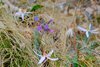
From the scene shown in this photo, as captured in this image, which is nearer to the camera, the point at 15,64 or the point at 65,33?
the point at 15,64

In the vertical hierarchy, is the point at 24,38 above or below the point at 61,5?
above

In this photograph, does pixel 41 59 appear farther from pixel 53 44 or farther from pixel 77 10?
pixel 77 10

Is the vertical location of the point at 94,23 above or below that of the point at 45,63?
below

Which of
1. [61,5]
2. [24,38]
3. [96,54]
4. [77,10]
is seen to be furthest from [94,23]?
[24,38]

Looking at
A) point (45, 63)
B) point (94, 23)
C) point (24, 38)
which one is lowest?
point (94, 23)

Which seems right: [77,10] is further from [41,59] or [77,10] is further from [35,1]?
[41,59]

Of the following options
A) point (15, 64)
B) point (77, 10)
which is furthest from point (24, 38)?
point (77, 10)

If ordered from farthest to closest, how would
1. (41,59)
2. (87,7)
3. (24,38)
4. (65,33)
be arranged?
1. (87,7)
2. (65,33)
3. (24,38)
4. (41,59)

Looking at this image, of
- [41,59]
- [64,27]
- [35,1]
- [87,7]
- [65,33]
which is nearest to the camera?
[41,59]

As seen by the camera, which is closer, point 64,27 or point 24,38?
point 24,38
